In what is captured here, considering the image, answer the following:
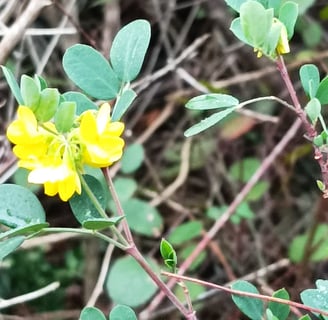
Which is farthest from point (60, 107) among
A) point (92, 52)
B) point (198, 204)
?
point (198, 204)

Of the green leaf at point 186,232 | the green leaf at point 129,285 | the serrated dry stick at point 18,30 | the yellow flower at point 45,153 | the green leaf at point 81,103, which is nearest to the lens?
the yellow flower at point 45,153

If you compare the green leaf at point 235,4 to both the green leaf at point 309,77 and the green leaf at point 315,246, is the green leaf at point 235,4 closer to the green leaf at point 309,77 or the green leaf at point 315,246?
the green leaf at point 309,77

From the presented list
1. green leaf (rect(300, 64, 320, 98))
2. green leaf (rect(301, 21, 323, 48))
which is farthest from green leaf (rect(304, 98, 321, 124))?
green leaf (rect(301, 21, 323, 48))

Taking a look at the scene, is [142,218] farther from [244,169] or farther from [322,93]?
[322,93]

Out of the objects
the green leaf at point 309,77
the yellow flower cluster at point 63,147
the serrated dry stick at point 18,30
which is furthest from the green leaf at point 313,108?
the serrated dry stick at point 18,30

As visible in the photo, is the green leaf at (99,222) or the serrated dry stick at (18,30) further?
the serrated dry stick at (18,30)

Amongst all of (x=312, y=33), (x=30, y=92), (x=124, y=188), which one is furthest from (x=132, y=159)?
A: (x=30, y=92)

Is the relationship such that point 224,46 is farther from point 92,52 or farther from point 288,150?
point 92,52
